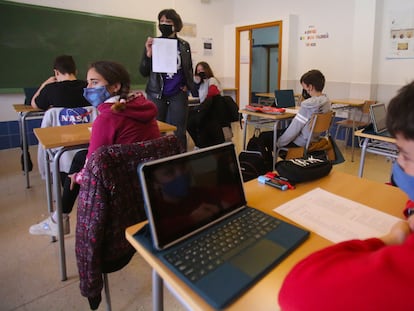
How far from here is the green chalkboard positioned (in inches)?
164

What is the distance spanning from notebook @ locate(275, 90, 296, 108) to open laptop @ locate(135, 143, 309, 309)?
3.32 meters

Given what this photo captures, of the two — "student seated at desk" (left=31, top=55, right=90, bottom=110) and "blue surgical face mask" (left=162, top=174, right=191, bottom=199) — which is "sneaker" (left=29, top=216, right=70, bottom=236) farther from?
"blue surgical face mask" (left=162, top=174, right=191, bottom=199)

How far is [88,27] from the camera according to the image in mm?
4805

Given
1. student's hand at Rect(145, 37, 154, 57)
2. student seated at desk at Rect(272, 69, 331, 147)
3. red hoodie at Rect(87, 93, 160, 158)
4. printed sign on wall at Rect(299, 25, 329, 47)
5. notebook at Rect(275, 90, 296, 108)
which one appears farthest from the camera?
printed sign on wall at Rect(299, 25, 329, 47)

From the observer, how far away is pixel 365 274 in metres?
0.46

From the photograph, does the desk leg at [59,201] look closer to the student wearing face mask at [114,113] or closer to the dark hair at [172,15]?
the student wearing face mask at [114,113]

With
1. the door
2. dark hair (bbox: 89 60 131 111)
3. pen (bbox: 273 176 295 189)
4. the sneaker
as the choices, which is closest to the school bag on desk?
pen (bbox: 273 176 295 189)

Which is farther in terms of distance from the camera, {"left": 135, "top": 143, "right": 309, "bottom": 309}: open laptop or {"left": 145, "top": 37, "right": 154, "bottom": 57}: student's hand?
{"left": 145, "top": 37, "right": 154, "bottom": 57}: student's hand

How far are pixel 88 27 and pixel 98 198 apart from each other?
176 inches

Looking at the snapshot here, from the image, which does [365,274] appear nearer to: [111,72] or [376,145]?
[111,72]

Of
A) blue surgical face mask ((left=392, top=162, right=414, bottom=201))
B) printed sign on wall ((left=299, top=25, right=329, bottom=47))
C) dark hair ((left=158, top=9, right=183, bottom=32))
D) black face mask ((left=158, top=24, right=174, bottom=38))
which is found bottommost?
blue surgical face mask ((left=392, top=162, right=414, bottom=201))

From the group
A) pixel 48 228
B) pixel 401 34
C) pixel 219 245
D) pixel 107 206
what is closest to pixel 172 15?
pixel 48 228

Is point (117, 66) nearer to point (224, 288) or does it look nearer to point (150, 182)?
point (150, 182)

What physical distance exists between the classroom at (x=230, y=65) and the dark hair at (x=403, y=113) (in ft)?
1.52
